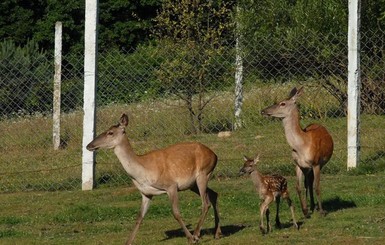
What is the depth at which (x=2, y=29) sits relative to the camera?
32.9 m

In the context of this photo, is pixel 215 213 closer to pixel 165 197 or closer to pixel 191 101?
pixel 165 197

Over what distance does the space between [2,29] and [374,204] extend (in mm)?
19115

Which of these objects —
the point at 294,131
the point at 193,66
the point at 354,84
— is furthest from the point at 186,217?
the point at 193,66

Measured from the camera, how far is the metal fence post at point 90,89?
18141 millimetres

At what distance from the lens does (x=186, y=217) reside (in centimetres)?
1559

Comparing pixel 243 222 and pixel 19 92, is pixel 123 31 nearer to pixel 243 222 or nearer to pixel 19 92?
pixel 19 92

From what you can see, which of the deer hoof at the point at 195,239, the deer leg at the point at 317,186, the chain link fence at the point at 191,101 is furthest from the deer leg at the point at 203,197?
the chain link fence at the point at 191,101

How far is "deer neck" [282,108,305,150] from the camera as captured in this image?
1530 cm

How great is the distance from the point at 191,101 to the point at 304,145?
539 cm

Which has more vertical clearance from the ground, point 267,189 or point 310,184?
point 267,189

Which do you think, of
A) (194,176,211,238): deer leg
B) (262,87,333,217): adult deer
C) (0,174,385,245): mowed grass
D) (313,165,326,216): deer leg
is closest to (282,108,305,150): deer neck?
(262,87,333,217): adult deer

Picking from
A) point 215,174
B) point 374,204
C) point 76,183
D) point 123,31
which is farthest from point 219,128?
point 123,31

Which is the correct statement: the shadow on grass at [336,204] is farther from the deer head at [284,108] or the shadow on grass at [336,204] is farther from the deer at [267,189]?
the deer at [267,189]

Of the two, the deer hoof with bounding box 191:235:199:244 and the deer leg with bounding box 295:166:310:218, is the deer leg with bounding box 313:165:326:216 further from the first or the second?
the deer hoof with bounding box 191:235:199:244
